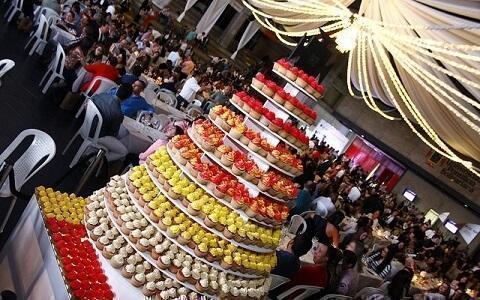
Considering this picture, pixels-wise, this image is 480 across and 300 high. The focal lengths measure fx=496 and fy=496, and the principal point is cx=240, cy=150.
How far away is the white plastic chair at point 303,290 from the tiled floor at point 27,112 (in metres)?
3.11

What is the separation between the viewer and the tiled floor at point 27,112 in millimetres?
6457

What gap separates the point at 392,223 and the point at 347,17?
11.1 m

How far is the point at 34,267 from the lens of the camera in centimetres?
425

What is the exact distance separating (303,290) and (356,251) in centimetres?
308

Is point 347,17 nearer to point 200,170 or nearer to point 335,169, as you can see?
point 200,170

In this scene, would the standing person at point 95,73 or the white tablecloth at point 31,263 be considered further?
the standing person at point 95,73

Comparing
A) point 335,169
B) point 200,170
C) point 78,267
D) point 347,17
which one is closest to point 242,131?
point 200,170

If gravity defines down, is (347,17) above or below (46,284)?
above

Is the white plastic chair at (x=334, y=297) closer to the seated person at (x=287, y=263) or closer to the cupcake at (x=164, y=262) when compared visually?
the seated person at (x=287, y=263)

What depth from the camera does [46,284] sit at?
4.00 metres

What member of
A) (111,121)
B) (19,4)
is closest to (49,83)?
(111,121)

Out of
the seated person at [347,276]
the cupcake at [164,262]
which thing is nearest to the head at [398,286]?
the seated person at [347,276]

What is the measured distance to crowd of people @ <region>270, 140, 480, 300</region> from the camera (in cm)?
646

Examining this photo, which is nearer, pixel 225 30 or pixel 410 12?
pixel 410 12
